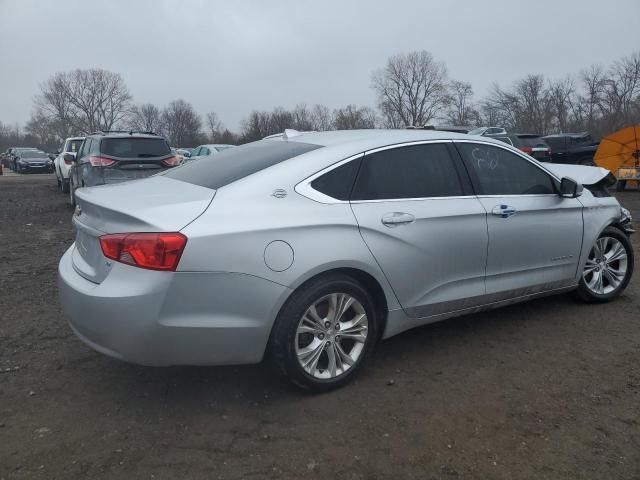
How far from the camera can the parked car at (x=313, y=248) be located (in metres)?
2.68

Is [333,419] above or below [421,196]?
below

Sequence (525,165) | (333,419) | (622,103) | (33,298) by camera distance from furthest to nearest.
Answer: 1. (622,103)
2. (33,298)
3. (525,165)
4. (333,419)

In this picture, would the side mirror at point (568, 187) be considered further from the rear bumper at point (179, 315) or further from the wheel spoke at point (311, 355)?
the rear bumper at point (179, 315)

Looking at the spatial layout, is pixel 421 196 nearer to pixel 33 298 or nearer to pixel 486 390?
pixel 486 390

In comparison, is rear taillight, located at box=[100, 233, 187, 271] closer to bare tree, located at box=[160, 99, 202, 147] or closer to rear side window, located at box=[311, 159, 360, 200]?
rear side window, located at box=[311, 159, 360, 200]

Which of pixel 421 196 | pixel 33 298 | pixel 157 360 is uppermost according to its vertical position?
pixel 421 196

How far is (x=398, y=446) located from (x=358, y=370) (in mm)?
756

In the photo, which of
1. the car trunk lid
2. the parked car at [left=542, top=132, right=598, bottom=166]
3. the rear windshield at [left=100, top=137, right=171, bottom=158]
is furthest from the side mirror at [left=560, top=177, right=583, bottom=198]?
the parked car at [left=542, top=132, right=598, bottom=166]

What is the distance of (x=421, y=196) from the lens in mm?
3506

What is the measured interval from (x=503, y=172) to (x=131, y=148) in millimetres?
7397

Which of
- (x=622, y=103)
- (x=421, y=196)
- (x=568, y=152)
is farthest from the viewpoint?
(x=622, y=103)

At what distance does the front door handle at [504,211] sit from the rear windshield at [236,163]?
1378 mm

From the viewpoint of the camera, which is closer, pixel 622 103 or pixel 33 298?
pixel 33 298

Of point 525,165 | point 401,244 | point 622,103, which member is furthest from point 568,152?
point 622,103
